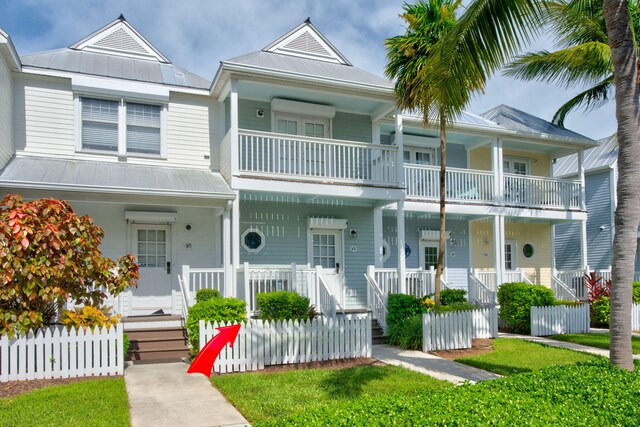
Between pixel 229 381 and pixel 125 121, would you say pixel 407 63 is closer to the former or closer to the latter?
pixel 125 121

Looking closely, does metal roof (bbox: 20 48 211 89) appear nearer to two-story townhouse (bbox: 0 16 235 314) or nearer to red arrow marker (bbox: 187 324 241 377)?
two-story townhouse (bbox: 0 16 235 314)

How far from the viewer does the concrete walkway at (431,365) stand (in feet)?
30.5

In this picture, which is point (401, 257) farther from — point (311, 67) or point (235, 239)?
point (311, 67)

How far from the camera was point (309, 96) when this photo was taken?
47.6ft

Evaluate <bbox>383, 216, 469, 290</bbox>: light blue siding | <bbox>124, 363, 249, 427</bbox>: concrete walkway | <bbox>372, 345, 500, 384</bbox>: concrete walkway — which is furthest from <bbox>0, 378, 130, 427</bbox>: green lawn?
<bbox>383, 216, 469, 290</bbox>: light blue siding

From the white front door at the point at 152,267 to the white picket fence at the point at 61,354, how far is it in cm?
373

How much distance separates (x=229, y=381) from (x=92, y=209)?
6511mm

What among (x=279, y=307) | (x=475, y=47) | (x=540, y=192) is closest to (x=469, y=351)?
(x=279, y=307)

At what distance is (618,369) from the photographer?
6559 millimetres

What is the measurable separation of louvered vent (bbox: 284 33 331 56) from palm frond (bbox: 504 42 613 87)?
22.1ft

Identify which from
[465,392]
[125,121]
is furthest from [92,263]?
[465,392]

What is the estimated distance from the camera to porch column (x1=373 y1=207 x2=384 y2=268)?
15009 mm

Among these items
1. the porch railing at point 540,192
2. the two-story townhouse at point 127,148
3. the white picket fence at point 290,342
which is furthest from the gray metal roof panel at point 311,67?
the white picket fence at point 290,342

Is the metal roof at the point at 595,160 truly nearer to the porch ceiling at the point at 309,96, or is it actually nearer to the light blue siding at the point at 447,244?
the light blue siding at the point at 447,244
